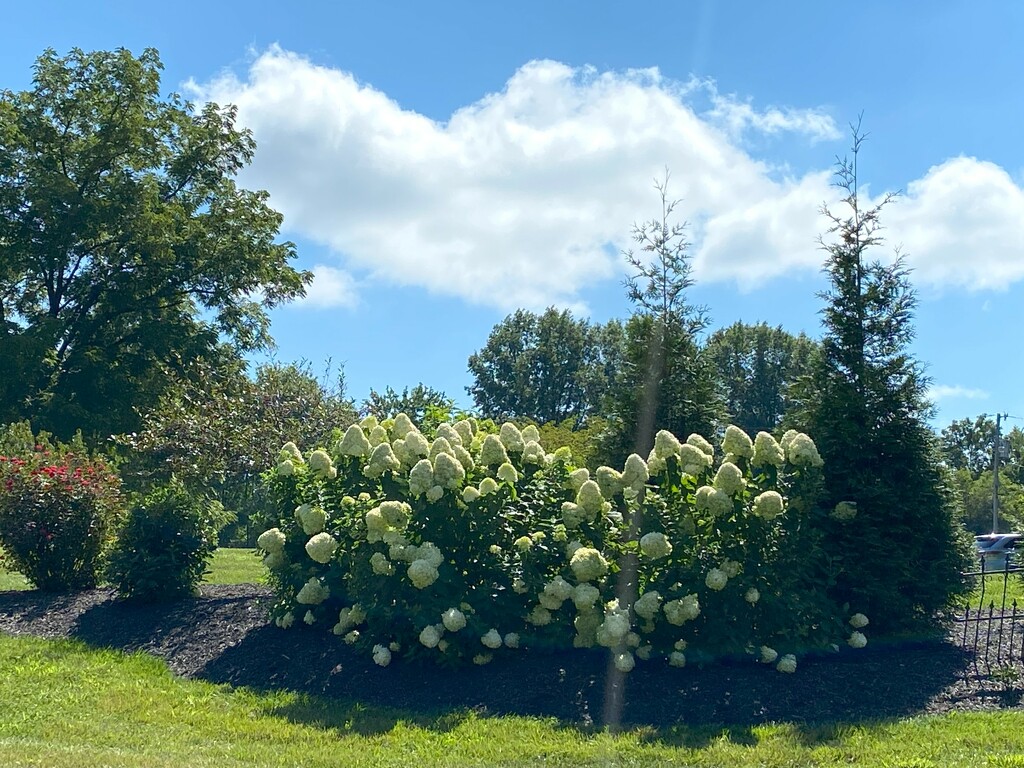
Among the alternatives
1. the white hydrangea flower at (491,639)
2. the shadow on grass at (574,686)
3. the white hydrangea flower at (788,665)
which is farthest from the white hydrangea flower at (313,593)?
the white hydrangea flower at (788,665)

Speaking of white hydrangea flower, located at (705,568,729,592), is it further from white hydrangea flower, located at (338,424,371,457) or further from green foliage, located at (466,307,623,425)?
green foliage, located at (466,307,623,425)

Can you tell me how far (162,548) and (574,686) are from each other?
482 centimetres

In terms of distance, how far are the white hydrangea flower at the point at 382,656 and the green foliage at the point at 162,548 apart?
3198mm

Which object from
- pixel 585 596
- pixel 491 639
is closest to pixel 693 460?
pixel 585 596

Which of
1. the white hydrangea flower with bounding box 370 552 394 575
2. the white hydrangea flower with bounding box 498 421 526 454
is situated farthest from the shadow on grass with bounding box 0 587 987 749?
the white hydrangea flower with bounding box 498 421 526 454

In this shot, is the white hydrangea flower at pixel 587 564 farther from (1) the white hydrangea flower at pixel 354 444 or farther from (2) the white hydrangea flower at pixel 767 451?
(1) the white hydrangea flower at pixel 354 444

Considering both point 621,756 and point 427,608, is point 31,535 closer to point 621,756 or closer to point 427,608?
point 427,608

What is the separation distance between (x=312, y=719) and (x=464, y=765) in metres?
1.41

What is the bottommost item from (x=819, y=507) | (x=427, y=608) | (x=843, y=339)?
(x=427, y=608)

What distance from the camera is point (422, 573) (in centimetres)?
664

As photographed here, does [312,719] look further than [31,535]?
No

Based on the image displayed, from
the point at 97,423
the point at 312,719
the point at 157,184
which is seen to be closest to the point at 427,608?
the point at 312,719

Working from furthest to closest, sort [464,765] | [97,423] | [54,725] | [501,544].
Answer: [97,423] → [501,544] → [54,725] → [464,765]

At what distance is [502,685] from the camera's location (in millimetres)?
6617
